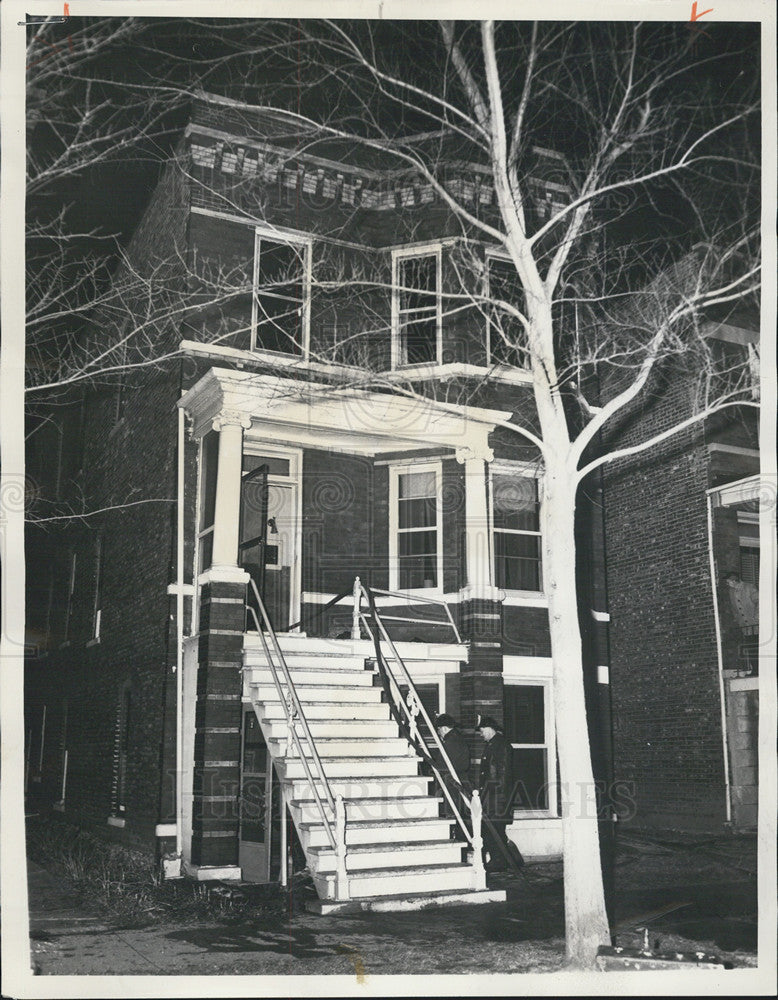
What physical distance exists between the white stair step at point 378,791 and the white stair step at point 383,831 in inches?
4.7

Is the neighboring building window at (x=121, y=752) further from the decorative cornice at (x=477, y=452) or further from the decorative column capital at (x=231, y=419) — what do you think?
the decorative cornice at (x=477, y=452)

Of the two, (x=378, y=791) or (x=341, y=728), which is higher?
(x=341, y=728)

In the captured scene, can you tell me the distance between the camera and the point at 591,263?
8008 mm

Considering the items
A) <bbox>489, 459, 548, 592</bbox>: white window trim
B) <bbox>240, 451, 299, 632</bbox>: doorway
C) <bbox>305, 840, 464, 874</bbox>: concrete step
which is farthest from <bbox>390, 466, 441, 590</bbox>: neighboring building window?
<bbox>305, 840, 464, 874</bbox>: concrete step

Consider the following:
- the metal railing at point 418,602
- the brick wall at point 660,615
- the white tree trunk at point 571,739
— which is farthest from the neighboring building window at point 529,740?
the white tree trunk at point 571,739

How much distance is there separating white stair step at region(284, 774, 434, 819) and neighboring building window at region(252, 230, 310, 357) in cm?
379

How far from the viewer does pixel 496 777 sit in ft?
26.6

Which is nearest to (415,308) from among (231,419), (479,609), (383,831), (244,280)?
(244,280)

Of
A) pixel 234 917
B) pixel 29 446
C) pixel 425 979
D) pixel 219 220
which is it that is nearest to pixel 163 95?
pixel 219 220

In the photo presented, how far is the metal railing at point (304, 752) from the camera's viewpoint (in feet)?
21.8

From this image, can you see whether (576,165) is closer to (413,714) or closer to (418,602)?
(418,602)

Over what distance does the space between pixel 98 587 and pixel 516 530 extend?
395 centimetres

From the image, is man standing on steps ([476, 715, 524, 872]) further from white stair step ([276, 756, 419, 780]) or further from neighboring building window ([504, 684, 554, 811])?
white stair step ([276, 756, 419, 780])

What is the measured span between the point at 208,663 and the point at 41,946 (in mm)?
2589
